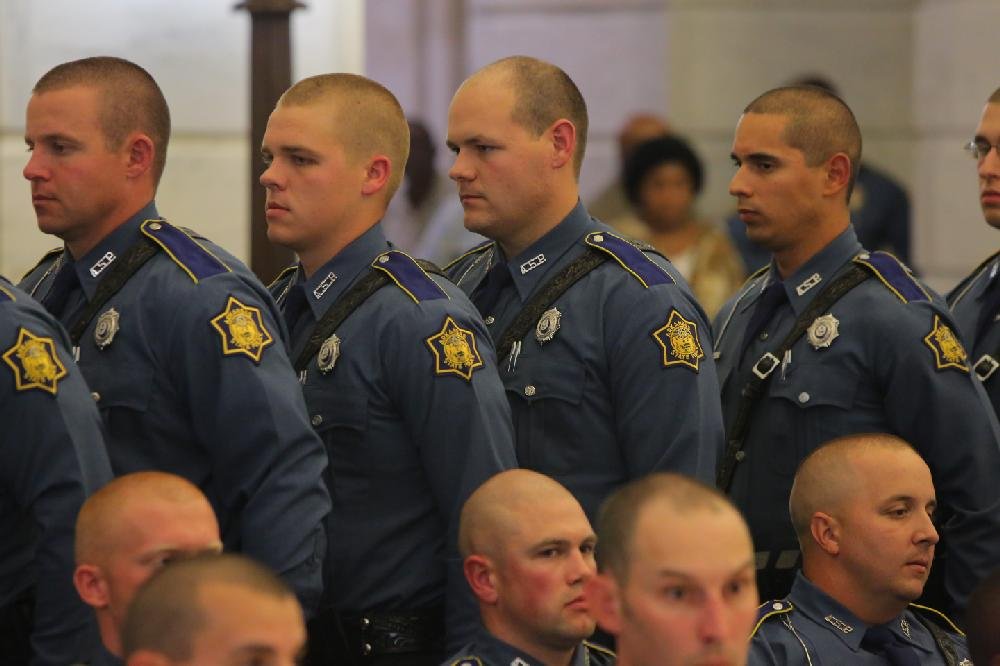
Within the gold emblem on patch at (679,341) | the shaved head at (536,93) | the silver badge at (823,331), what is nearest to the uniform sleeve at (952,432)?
the silver badge at (823,331)

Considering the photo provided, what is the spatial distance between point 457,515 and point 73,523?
875 millimetres

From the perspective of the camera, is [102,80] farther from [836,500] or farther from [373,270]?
[836,500]

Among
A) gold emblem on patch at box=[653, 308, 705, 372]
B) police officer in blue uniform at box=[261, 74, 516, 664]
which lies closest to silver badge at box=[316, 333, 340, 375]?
police officer in blue uniform at box=[261, 74, 516, 664]

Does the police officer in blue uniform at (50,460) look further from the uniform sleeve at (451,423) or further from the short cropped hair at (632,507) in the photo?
the short cropped hair at (632,507)

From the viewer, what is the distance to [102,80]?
17.1ft

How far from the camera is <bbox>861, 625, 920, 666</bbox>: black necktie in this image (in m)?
5.06

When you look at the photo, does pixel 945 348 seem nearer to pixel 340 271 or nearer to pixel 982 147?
pixel 982 147

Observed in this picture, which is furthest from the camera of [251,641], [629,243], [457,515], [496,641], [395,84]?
[395,84]

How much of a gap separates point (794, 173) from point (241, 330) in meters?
1.85

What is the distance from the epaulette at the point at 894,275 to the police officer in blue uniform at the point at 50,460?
85.3 inches

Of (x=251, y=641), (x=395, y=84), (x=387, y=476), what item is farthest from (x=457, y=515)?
(x=395, y=84)

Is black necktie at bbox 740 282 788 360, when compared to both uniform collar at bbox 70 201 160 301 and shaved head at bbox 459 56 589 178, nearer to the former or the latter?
shaved head at bbox 459 56 589 178

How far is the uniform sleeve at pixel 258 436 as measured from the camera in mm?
4754

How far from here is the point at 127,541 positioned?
14.2ft
